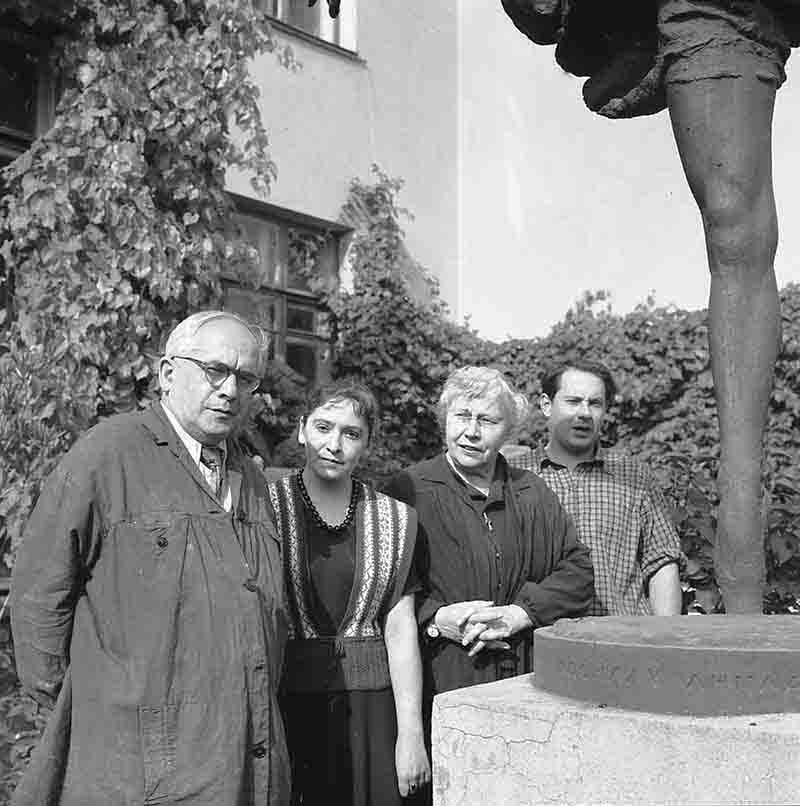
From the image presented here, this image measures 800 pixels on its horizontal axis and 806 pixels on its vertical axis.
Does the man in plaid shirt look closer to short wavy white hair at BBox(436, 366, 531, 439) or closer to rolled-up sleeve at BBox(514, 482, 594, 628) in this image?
rolled-up sleeve at BBox(514, 482, 594, 628)

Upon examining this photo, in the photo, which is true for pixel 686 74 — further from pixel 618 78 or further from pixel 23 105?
pixel 23 105

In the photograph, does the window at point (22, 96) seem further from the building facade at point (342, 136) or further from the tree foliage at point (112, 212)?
the building facade at point (342, 136)

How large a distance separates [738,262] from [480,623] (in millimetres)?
1164

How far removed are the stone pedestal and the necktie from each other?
2.65ft

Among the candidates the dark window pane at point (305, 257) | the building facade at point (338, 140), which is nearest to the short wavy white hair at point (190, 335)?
the building facade at point (338, 140)

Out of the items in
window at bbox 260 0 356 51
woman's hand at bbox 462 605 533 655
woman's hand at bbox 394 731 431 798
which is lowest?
woman's hand at bbox 394 731 431 798

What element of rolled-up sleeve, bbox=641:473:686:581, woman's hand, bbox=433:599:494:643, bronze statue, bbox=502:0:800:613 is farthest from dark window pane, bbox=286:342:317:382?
bronze statue, bbox=502:0:800:613

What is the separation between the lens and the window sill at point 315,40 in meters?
9.25

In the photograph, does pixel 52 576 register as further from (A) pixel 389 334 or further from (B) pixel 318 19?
(B) pixel 318 19

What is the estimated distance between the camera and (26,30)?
621cm

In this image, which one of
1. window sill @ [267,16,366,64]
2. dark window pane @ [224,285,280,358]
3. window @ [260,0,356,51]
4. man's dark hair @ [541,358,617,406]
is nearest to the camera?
man's dark hair @ [541,358,617,406]

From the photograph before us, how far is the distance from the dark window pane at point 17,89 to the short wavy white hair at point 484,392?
13.3ft

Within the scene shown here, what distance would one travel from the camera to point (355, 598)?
3023 millimetres

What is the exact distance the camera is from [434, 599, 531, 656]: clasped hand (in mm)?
3033
